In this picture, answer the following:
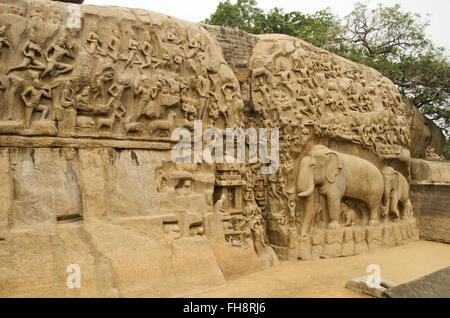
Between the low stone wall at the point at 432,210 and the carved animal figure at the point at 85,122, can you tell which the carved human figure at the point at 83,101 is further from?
the low stone wall at the point at 432,210

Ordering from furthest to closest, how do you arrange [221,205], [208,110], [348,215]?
[348,215] → [208,110] → [221,205]

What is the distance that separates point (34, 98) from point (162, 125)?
1.99m

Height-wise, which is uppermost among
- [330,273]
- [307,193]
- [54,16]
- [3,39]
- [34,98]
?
[54,16]

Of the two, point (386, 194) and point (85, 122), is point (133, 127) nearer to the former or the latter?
point (85, 122)

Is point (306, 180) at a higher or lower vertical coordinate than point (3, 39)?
lower

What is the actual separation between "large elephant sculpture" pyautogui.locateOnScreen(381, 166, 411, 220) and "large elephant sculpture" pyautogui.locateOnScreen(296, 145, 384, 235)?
2.96 feet

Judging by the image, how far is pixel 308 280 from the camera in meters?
6.74

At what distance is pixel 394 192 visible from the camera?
9734mm

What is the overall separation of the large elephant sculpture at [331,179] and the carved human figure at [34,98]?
511 cm

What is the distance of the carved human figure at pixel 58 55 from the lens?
5.99 m

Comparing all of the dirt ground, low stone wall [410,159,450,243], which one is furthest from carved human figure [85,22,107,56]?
low stone wall [410,159,450,243]

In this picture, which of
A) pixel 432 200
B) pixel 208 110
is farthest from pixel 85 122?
pixel 432 200

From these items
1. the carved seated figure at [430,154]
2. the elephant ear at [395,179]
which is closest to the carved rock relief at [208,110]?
the elephant ear at [395,179]

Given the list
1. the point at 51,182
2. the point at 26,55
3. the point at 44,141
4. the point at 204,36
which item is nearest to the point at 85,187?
the point at 51,182
